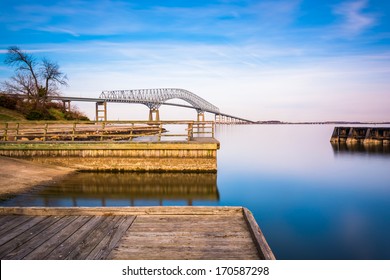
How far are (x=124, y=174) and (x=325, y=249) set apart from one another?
34.2 ft

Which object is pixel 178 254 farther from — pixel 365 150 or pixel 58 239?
pixel 365 150

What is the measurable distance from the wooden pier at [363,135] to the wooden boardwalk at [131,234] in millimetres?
38919

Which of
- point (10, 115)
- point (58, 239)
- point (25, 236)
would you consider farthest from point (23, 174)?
point (10, 115)

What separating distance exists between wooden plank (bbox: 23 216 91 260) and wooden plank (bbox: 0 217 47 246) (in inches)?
26.5

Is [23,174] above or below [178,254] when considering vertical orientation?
below

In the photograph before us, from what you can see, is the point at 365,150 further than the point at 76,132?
Yes

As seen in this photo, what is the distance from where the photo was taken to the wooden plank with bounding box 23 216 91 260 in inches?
167

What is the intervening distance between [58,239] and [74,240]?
0.29 meters

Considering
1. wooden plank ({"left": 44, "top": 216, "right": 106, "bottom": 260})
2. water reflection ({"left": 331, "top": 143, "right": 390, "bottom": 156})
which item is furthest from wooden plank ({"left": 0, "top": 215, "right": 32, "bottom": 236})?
water reflection ({"left": 331, "top": 143, "right": 390, "bottom": 156})

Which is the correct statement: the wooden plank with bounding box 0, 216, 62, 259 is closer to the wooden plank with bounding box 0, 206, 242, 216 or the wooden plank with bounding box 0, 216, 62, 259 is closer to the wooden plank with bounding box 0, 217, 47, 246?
the wooden plank with bounding box 0, 217, 47, 246

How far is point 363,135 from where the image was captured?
40.0 m

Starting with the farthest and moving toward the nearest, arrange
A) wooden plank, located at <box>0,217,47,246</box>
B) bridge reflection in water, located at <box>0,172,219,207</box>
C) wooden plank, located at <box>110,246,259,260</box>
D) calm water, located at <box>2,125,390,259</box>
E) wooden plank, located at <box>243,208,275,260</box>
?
bridge reflection in water, located at <box>0,172,219,207</box> < calm water, located at <box>2,125,390,259</box> < wooden plank, located at <box>0,217,47,246</box> < wooden plank, located at <box>110,246,259,260</box> < wooden plank, located at <box>243,208,275,260</box>

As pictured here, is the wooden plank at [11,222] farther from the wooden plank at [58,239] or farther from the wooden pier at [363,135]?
the wooden pier at [363,135]

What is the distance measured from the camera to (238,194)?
1325 cm
